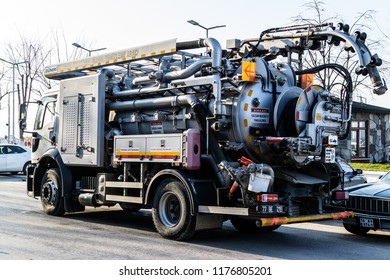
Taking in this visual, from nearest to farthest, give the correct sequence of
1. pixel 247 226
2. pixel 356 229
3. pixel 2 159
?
1. pixel 356 229
2. pixel 247 226
3. pixel 2 159

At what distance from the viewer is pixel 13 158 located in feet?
85.4

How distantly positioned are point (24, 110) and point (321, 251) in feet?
26.4

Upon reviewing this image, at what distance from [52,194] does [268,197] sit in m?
5.60

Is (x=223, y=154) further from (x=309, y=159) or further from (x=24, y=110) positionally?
(x=24, y=110)

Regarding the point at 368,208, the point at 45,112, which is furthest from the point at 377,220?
the point at 45,112

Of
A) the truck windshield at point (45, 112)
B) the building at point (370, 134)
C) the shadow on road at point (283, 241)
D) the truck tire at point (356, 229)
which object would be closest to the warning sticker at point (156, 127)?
the shadow on road at point (283, 241)

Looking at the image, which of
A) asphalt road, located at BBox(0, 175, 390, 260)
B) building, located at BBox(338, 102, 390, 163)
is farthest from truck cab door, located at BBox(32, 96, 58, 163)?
building, located at BBox(338, 102, 390, 163)

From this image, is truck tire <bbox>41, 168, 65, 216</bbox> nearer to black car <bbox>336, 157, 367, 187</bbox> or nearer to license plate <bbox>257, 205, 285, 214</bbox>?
license plate <bbox>257, 205, 285, 214</bbox>

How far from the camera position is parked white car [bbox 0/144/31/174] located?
84.6 ft

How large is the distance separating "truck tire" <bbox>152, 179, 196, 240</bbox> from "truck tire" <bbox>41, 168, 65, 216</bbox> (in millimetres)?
3271

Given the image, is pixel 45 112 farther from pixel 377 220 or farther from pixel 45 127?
pixel 377 220

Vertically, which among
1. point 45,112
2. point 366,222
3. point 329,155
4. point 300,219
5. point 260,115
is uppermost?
point 45,112

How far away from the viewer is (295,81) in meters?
10.2
